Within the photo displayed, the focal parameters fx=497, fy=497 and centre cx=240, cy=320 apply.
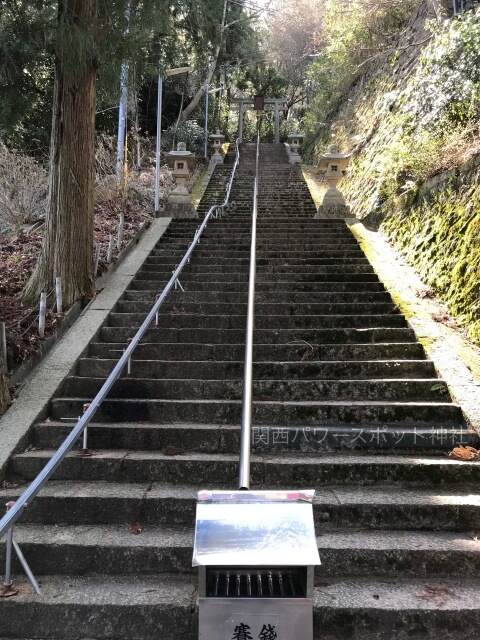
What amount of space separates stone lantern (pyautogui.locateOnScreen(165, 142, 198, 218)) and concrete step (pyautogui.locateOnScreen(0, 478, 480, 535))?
6.50 metres

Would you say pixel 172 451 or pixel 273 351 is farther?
pixel 273 351

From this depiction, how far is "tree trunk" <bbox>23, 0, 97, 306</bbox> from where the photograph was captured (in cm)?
491

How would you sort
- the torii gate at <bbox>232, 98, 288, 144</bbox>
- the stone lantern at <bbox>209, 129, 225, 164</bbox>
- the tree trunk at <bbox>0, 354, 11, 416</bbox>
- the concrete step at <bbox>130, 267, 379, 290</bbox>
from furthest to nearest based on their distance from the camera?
the torii gate at <bbox>232, 98, 288, 144</bbox>
the stone lantern at <bbox>209, 129, 225, 164</bbox>
the concrete step at <bbox>130, 267, 379, 290</bbox>
the tree trunk at <bbox>0, 354, 11, 416</bbox>

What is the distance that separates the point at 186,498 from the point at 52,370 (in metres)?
1.88

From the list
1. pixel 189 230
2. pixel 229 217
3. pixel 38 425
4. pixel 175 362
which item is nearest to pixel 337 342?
pixel 175 362

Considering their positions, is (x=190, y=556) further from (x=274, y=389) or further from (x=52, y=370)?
(x=52, y=370)

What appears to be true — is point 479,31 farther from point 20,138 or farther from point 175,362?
point 20,138

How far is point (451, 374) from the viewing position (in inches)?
155

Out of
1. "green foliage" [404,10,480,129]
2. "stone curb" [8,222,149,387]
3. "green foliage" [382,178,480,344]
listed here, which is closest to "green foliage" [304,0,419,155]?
"green foliage" [404,10,480,129]

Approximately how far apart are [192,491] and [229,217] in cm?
676

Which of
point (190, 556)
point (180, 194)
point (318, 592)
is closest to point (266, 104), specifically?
point (180, 194)

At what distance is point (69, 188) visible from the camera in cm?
504

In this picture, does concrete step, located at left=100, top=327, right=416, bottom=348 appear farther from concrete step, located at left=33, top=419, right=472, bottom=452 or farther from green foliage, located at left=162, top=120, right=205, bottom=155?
green foliage, located at left=162, top=120, right=205, bottom=155

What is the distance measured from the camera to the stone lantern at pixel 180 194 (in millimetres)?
9078
